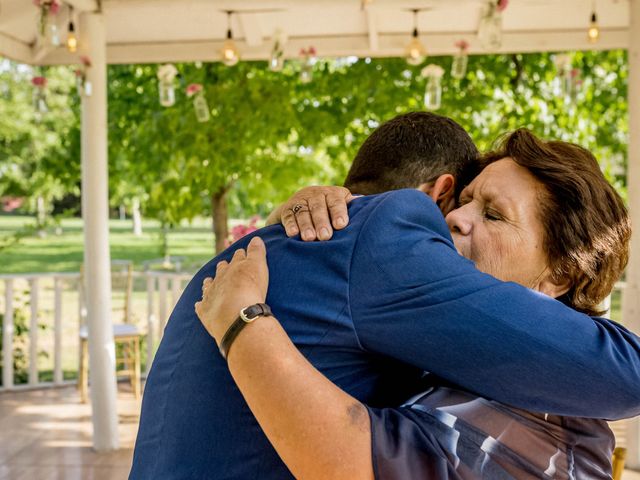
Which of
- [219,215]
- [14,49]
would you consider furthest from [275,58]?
→ [219,215]

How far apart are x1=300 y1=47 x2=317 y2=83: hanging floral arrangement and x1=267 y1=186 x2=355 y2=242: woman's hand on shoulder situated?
4.26m

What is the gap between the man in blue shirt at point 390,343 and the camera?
3.36 ft

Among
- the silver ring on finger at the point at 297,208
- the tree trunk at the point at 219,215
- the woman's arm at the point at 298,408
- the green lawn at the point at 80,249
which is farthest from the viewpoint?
the green lawn at the point at 80,249

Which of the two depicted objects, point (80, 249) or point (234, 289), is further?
point (80, 249)

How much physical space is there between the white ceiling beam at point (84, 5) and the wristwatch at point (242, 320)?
4.07 m

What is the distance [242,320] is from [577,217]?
577mm

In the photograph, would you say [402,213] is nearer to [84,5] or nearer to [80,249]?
[84,5]

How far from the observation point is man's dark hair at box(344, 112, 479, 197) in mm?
1514

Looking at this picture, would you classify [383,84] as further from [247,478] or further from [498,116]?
[247,478]

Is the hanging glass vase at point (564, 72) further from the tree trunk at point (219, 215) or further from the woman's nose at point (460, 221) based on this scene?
the woman's nose at point (460, 221)

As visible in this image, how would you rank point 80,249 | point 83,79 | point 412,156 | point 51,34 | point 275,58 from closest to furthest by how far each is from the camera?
point 412,156, point 51,34, point 83,79, point 275,58, point 80,249

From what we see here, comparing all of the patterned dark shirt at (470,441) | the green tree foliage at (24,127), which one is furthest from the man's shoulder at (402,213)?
the green tree foliage at (24,127)

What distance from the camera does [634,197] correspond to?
4484mm

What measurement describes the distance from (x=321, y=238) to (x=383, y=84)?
6862 millimetres
